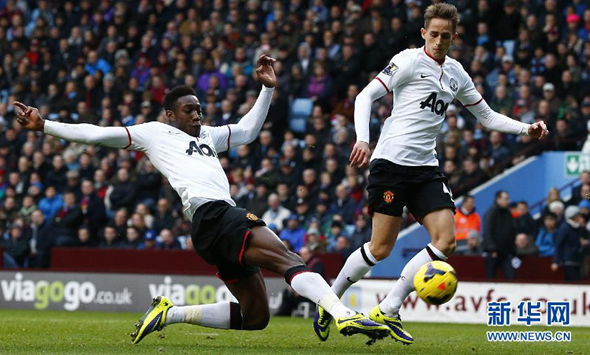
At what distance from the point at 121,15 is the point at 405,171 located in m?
17.5

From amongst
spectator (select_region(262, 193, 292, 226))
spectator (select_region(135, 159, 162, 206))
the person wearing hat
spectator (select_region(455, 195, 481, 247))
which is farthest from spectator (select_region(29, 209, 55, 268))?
the person wearing hat

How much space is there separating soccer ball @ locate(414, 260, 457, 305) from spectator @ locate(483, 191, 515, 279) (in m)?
9.19

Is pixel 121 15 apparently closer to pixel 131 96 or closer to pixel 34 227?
pixel 131 96

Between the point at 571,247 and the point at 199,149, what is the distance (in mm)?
9299

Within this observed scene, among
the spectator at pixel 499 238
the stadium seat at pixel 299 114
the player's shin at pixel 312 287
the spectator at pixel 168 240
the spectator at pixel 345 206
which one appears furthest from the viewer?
the stadium seat at pixel 299 114

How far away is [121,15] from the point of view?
26.0 metres

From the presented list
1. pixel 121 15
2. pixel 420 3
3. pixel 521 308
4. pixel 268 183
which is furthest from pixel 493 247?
pixel 121 15

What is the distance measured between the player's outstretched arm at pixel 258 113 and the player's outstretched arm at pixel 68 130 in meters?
1.25

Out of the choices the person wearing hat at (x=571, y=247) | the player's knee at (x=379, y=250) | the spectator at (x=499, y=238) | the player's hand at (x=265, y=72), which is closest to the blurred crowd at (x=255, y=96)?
the spectator at (x=499, y=238)

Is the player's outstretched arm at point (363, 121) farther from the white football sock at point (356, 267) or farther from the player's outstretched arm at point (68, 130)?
the player's outstretched arm at point (68, 130)

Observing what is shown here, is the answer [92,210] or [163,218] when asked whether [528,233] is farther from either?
[92,210]

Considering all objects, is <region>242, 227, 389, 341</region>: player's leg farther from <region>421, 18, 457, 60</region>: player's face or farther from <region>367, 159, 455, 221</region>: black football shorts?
<region>421, 18, 457, 60</region>: player's face

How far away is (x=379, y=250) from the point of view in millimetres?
9695

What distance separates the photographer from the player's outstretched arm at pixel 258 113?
10.1 m
